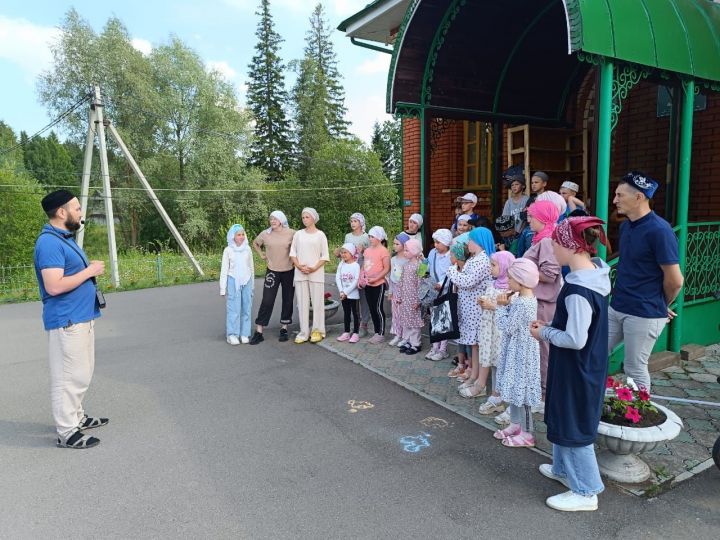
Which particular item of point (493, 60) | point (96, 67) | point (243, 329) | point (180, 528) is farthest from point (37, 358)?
point (96, 67)

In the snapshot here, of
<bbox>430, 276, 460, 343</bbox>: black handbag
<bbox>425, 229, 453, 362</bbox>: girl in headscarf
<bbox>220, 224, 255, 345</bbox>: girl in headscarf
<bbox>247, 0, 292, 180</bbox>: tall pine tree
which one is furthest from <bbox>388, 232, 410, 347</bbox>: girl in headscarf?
<bbox>247, 0, 292, 180</bbox>: tall pine tree

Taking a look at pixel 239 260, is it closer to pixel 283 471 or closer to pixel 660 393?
pixel 283 471

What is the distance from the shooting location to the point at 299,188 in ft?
116

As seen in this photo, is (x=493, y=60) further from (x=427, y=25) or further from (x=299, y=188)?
(x=299, y=188)

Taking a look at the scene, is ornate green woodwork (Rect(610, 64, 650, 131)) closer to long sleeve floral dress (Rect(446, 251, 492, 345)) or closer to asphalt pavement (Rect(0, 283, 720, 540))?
long sleeve floral dress (Rect(446, 251, 492, 345))

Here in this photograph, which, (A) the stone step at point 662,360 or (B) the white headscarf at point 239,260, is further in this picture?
(B) the white headscarf at point 239,260

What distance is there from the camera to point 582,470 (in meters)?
3.02

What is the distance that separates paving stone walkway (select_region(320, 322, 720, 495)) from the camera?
3.53 meters

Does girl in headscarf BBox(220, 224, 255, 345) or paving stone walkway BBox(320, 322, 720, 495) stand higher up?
girl in headscarf BBox(220, 224, 255, 345)

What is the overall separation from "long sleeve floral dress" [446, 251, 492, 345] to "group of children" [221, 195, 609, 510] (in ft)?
0.03

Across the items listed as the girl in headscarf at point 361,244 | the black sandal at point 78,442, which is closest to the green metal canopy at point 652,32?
the girl in headscarf at point 361,244

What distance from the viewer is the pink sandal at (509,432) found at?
3.93 meters

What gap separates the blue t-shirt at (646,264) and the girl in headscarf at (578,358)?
1.04m

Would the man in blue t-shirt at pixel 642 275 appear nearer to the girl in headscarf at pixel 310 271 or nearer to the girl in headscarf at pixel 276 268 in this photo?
the girl in headscarf at pixel 310 271
